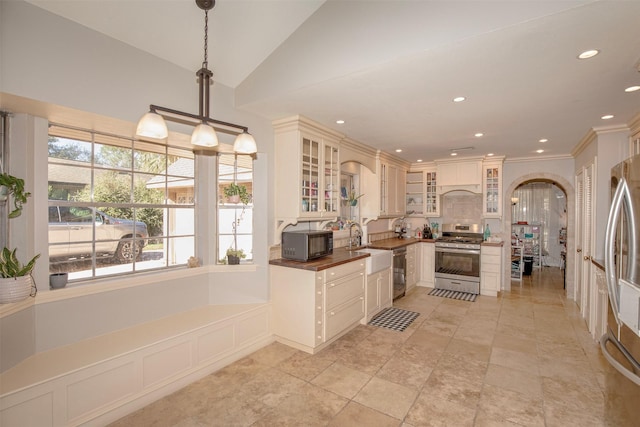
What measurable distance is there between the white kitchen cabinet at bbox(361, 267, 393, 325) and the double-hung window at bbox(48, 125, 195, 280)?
2.39 meters

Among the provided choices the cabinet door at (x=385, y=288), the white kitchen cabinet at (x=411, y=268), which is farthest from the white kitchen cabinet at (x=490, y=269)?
the cabinet door at (x=385, y=288)

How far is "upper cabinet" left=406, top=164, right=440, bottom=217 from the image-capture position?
21.4ft

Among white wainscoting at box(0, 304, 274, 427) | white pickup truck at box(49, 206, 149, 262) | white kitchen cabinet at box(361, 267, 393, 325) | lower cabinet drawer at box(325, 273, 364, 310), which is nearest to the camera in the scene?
white wainscoting at box(0, 304, 274, 427)

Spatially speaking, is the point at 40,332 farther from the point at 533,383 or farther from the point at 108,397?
the point at 533,383

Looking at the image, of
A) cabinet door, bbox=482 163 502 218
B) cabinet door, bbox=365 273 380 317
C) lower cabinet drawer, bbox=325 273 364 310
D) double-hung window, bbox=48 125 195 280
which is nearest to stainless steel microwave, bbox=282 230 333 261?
lower cabinet drawer, bbox=325 273 364 310

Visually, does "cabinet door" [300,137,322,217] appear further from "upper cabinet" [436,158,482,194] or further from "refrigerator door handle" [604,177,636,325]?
"upper cabinet" [436,158,482,194]

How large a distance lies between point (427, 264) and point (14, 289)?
592cm

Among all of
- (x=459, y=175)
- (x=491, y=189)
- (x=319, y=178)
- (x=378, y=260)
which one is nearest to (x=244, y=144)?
(x=319, y=178)

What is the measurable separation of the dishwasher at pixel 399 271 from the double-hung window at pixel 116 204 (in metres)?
3.19

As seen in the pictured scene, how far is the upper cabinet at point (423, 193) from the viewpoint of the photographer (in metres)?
6.51

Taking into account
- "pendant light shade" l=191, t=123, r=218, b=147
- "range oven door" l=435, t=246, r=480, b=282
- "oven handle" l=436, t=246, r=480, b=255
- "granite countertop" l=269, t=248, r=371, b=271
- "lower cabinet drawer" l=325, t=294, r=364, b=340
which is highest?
"pendant light shade" l=191, t=123, r=218, b=147

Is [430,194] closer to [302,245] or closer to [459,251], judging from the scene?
[459,251]

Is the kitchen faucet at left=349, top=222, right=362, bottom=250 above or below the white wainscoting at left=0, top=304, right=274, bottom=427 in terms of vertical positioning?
above

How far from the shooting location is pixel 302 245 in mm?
3410
